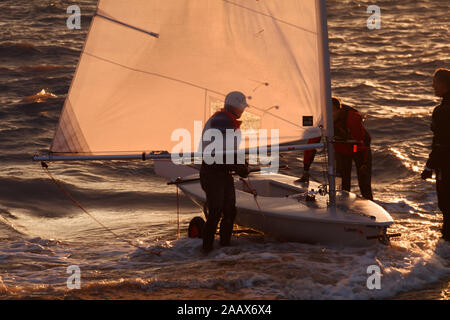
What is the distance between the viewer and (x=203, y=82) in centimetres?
779

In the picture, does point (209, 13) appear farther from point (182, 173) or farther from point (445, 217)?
point (445, 217)

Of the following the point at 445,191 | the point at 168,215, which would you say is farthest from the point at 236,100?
the point at 168,215

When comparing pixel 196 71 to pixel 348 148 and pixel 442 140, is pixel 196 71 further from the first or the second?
pixel 442 140

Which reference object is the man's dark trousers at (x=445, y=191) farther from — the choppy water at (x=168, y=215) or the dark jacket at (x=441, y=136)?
the choppy water at (x=168, y=215)

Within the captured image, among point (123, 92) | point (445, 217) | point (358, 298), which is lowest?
point (358, 298)

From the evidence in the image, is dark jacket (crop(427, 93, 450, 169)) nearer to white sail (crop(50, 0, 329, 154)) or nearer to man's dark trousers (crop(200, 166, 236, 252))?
white sail (crop(50, 0, 329, 154))

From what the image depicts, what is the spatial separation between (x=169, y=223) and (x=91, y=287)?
296cm

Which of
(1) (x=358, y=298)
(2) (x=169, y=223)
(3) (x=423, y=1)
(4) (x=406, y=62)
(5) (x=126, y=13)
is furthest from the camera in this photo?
(3) (x=423, y=1)

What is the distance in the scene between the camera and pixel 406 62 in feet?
68.9

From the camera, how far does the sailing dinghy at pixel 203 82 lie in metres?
7.51

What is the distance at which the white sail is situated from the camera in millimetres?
7547

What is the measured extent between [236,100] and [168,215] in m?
3.15

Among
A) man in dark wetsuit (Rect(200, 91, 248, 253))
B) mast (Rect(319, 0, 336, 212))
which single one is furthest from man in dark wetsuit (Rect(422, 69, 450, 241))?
man in dark wetsuit (Rect(200, 91, 248, 253))

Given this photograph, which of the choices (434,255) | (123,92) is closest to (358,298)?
(434,255)
